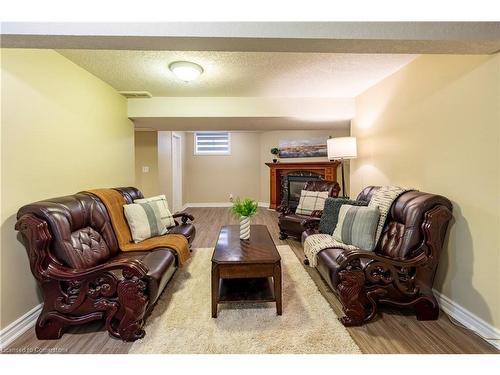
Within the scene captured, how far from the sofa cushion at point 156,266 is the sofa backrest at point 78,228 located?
221 mm

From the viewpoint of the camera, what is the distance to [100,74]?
2844mm

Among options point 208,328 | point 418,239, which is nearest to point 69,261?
point 208,328

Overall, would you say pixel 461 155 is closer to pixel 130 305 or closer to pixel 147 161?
pixel 130 305

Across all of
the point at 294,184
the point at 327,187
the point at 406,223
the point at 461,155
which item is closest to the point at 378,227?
the point at 406,223

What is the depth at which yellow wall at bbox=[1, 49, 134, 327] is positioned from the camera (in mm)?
1763

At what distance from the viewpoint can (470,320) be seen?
1819 mm

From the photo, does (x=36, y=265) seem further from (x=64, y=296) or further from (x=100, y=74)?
(x=100, y=74)

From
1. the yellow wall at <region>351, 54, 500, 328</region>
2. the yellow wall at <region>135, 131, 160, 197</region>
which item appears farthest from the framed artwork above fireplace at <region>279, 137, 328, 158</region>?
the yellow wall at <region>351, 54, 500, 328</region>

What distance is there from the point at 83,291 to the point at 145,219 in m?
1.05

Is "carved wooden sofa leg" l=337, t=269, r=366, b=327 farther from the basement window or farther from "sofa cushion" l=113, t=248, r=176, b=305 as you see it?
the basement window

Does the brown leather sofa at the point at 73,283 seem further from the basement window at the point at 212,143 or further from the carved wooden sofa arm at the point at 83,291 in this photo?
the basement window at the point at 212,143

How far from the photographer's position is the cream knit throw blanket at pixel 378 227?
2.26 m

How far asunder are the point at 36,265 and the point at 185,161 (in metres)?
6.14

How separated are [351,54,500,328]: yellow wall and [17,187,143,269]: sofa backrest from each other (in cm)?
294
